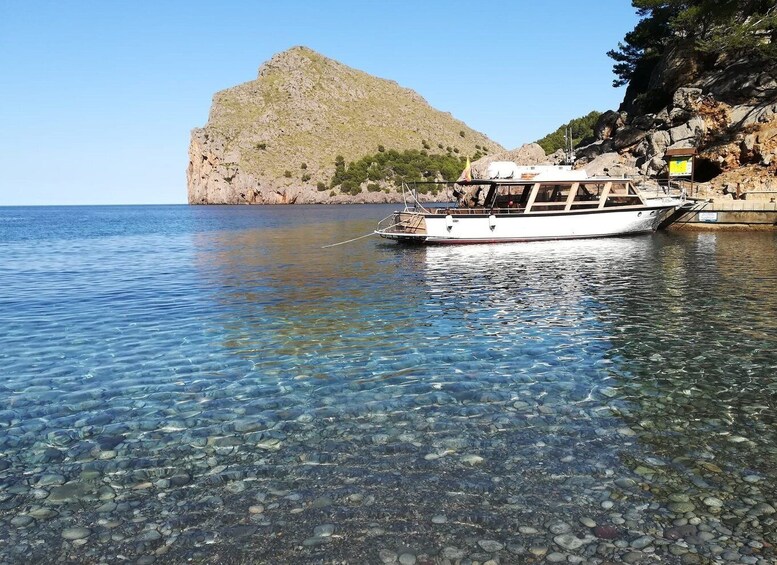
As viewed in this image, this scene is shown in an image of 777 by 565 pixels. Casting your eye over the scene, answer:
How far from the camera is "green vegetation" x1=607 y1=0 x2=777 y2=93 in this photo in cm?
4253

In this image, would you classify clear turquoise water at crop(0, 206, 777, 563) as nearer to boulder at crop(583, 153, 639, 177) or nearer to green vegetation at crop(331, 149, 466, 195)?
boulder at crop(583, 153, 639, 177)

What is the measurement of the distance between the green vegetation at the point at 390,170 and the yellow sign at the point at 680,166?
13559cm

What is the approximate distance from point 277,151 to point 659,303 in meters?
188

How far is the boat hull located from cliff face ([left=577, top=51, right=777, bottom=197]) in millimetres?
10879

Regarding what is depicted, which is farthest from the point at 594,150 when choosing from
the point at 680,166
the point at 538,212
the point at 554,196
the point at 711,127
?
the point at 538,212

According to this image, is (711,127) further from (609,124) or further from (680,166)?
(609,124)

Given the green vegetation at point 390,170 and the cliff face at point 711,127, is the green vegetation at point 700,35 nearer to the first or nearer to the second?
the cliff face at point 711,127

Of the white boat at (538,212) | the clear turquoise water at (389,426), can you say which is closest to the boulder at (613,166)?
the white boat at (538,212)

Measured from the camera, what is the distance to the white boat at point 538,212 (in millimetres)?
33812

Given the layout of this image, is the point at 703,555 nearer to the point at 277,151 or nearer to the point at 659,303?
the point at 659,303

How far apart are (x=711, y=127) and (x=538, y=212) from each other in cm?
2195

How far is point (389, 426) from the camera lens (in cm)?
766

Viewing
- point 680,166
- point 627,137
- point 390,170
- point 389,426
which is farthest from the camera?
point 390,170

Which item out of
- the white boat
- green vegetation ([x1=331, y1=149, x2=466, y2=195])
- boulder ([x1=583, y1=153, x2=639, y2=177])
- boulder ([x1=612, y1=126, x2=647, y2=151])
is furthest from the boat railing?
green vegetation ([x1=331, y1=149, x2=466, y2=195])
